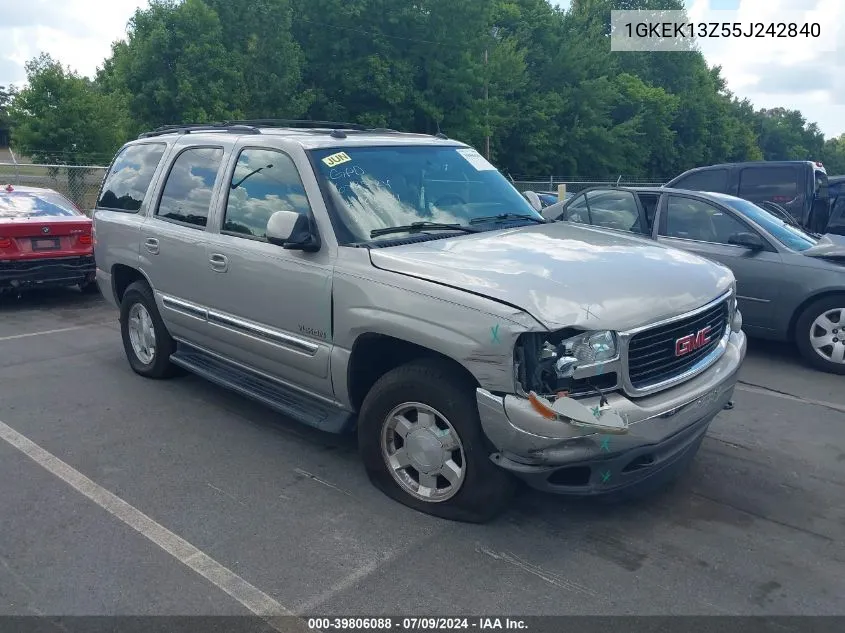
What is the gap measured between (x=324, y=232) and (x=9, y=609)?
7.71 ft

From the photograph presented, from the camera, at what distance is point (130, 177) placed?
6328 millimetres

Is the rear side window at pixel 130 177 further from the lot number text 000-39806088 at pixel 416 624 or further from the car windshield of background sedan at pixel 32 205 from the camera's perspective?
the lot number text 000-39806088 at pixel 416 624

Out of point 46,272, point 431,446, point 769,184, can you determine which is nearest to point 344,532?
point 431,446

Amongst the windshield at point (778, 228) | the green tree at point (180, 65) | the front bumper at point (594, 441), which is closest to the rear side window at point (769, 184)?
the windshield at point (778, 228)

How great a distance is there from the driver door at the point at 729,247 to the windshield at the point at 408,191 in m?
2.60

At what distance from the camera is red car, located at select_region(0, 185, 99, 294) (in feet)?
30.6

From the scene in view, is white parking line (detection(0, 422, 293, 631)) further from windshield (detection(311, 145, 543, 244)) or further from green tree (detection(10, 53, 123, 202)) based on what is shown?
green tree (detection(10, 53, 123, 202))

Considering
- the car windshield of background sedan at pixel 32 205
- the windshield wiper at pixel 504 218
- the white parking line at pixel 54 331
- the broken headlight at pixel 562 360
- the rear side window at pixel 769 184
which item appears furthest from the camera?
the rear side window at pixel 769 184

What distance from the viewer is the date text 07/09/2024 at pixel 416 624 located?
9.98 feet

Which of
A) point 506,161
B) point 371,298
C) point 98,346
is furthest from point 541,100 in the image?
point 371,298

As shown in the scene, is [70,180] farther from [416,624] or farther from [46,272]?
[416,624]

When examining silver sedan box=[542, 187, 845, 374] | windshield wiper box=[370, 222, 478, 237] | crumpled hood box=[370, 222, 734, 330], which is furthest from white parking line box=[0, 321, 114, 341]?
silver sedan box=[542, 187, 845, 374]

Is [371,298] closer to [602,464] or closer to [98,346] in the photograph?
[602,464]

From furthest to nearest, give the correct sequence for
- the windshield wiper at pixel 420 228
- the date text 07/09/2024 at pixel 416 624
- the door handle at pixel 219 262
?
the door handle at pixel 219 262, the windshield wiper at pixel 420 228, the date text 07/09/2024 at pixel 416 624
